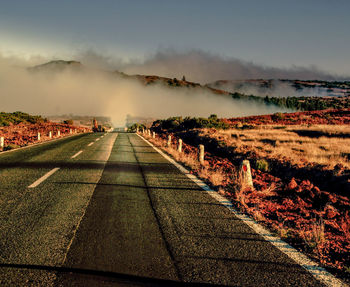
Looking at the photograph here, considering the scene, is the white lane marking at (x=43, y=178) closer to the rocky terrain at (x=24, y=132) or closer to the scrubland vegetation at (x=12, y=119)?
the rocky terrain at (x=24, y=132)

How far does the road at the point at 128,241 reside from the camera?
261 centimetres

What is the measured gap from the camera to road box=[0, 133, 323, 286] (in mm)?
2605

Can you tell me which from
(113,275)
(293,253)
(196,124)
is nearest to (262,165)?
(293,253)

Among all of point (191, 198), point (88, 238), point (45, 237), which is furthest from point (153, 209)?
point (45, 237)

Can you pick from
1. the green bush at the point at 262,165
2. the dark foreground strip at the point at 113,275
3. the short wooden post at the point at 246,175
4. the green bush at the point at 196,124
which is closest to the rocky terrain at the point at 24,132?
the green bush at the point at 262,165

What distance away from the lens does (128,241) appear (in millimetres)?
3348

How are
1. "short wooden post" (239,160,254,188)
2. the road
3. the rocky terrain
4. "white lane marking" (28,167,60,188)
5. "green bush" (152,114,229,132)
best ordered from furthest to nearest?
1. "green bush" (152,114,229,132)
2. the rocky terrain
3. "short wooden post" (239,160,254,188)
4. "white lane marking" (28,167,60,188)
5. the road

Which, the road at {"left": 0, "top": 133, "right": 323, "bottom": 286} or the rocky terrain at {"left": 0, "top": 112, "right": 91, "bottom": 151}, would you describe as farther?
the rocky terrain at {"left": 0, "top": 112, "right": 91, "bottom": 151}

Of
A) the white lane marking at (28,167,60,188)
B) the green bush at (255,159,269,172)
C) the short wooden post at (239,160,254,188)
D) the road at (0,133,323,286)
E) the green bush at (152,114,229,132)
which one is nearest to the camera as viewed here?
the road at (0,133,323,286)

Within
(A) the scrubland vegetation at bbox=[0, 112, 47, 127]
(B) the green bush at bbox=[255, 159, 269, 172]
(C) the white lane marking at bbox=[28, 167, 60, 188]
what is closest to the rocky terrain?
(A) the scrubland vegetation at bbox=[0, 112, 47, 127]

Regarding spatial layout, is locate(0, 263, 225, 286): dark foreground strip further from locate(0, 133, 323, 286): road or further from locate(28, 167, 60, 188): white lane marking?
locate(28, 167, 60, 188): white lane marking

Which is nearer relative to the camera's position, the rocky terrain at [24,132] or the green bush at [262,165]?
the green bush at [262,165]

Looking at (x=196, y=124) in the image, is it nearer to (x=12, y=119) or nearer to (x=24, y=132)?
(x=24, y=132)

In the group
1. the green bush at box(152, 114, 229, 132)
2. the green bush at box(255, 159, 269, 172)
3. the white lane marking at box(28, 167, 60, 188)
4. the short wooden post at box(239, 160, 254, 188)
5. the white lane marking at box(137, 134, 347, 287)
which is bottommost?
the green bush at box(255, 159, 269, 172)
